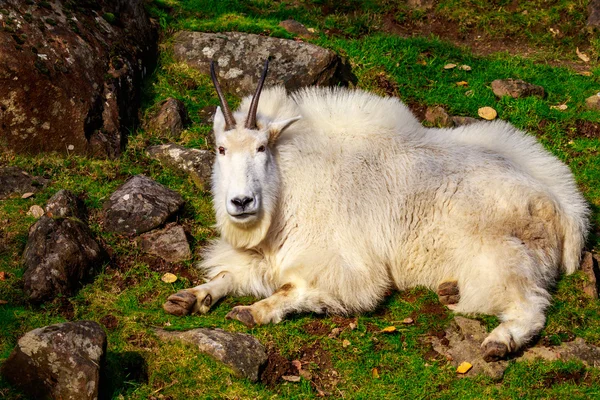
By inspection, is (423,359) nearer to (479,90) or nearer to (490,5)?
(479,90)

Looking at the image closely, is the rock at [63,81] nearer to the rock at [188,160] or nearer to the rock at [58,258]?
the rock at [188,160]

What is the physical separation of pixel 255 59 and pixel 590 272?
4869 mm

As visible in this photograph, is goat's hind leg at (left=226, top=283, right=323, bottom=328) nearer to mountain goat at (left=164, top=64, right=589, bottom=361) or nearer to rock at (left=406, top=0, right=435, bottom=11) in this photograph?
mountain goat at (left=164, top=64, right=589, bottom=361)

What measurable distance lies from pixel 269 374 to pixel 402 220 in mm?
1995

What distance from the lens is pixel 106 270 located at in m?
6.77

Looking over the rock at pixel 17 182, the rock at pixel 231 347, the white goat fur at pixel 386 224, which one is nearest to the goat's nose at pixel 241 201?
the white goat fur at pixel 386 224

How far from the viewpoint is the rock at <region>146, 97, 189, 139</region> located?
346 inches

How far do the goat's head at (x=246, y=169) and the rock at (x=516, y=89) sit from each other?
164 inches

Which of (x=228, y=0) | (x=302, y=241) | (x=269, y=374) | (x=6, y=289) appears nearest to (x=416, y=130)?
(x=302, y=241)

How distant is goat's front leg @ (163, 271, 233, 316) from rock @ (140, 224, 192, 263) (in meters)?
0.56

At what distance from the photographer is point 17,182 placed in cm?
758

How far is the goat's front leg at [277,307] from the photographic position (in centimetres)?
613

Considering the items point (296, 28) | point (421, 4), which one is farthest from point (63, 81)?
point (421, 4)

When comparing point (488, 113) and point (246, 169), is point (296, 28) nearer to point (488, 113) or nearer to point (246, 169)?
point (488, 113)
